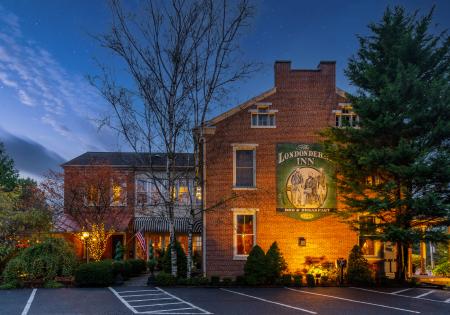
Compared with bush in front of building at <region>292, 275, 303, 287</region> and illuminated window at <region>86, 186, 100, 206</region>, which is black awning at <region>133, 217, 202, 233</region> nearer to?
illuminated window at <region>86, 186, 100, 206</region>

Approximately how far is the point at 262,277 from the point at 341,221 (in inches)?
184

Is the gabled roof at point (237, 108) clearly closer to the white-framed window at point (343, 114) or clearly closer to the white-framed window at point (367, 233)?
the white-framed window at point (343, 114)

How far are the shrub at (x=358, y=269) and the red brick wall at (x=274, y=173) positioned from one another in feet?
5.33

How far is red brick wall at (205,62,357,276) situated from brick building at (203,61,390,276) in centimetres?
5

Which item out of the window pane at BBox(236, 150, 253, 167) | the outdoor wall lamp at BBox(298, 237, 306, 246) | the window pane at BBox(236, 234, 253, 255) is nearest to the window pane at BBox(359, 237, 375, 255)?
the outdoor wall lamp at BBox(298, 237, 306, 246)

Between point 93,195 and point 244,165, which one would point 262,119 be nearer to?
point 244,165

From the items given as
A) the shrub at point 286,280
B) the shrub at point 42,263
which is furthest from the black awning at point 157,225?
the shrub at point 286,280

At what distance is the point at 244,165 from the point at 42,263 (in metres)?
10.5

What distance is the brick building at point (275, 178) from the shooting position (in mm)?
22922

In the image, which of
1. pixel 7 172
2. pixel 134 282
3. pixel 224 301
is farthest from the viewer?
pixel 7 172

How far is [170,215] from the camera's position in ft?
70.0

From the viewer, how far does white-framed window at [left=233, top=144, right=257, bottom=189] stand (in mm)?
23453

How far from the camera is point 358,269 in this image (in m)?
21.0

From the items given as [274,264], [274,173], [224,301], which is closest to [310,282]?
[274,264]
